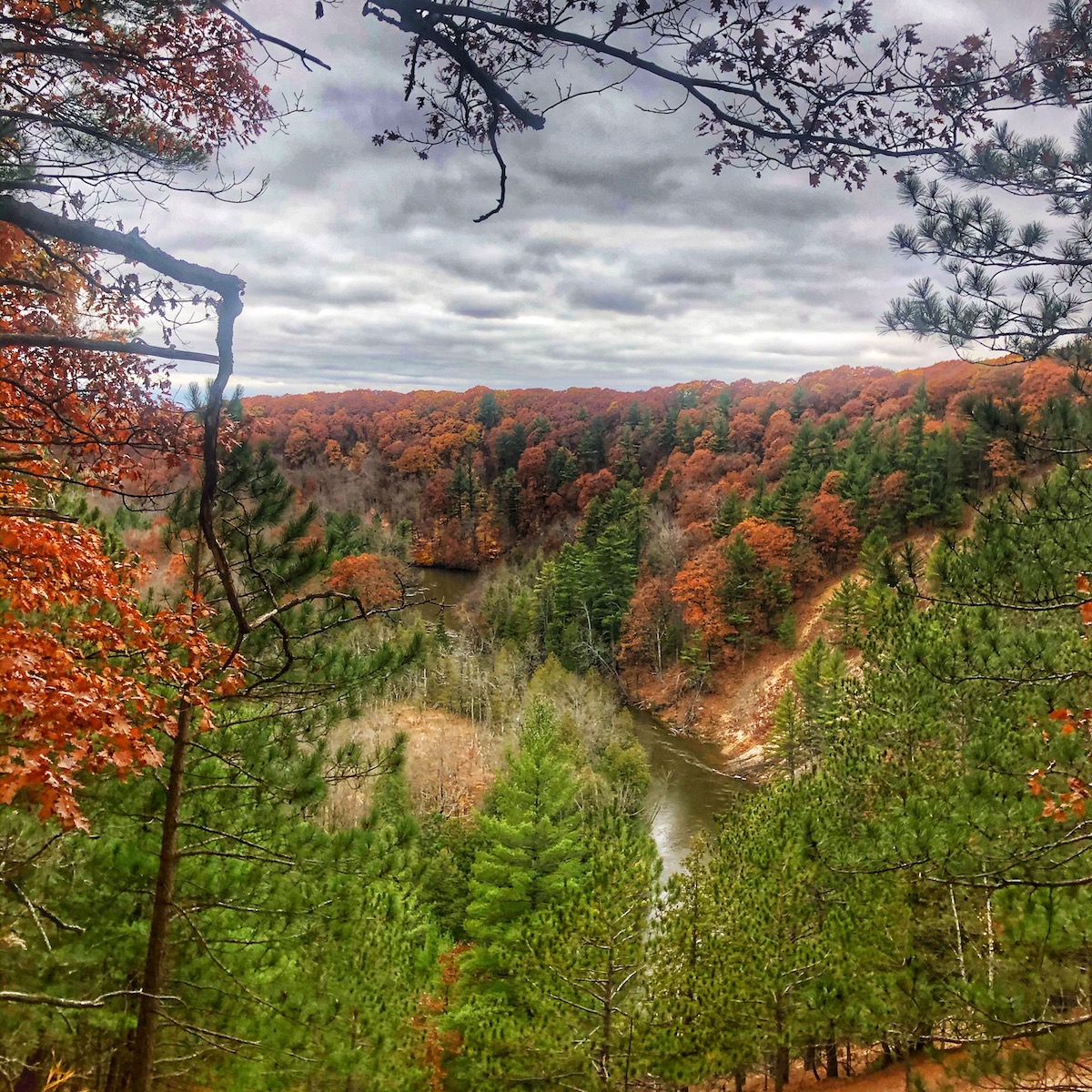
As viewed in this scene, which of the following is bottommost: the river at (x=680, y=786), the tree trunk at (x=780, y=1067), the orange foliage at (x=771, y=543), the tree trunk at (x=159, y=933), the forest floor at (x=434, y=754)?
the river at (x=680, y=786)

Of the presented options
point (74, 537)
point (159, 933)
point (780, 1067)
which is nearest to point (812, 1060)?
point (780, 1067)

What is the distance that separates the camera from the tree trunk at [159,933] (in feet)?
16.9

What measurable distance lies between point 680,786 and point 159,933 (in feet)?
78.5

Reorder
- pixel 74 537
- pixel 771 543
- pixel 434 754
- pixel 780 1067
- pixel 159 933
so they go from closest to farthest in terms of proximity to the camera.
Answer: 1. pixel 74 537
2. pixel 159 933
3. pixel 780 1067
4. pixel 434 754
5. pixel 771 543

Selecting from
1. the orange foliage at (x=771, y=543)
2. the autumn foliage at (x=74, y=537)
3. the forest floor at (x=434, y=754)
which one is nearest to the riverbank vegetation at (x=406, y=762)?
the autumn foliage at (x=74, y=537)

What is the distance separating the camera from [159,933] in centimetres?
552

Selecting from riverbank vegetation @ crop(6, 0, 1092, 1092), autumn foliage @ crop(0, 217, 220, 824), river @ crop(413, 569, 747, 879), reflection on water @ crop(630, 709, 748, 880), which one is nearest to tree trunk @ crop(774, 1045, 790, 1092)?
riverbank vegetation @ crop(6, 0, 1092, 1092)

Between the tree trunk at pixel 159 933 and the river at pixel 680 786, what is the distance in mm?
14518

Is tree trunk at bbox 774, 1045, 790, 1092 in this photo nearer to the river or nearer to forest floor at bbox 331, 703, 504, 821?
the river

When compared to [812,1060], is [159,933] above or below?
above

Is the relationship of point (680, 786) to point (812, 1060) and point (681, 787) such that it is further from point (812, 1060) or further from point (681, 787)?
point (812, 1060)

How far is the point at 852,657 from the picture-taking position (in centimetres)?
3184

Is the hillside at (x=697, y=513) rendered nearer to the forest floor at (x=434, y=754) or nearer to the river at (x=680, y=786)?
the river at (x=680, y=786)

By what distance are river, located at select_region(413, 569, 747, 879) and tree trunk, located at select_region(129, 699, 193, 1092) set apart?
14518 millimetres
